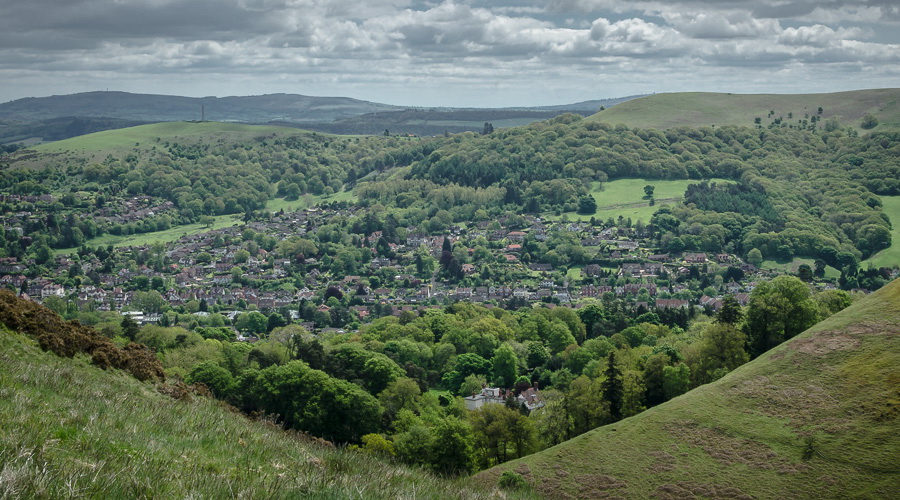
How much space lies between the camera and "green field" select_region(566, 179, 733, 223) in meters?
146

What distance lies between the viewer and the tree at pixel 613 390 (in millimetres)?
39344

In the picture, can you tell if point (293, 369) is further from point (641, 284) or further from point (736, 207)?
point (736, 207)

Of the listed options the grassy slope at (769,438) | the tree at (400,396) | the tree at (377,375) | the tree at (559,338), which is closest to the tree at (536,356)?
the tree at (559,338)

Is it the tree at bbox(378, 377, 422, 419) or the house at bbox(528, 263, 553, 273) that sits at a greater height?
the tree at bbox(378, 377, 422, 419)

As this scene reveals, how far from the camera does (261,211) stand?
175 meters

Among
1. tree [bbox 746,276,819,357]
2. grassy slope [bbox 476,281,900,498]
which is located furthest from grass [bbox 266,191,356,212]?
grassy slope [bbox 476,281,900,498]

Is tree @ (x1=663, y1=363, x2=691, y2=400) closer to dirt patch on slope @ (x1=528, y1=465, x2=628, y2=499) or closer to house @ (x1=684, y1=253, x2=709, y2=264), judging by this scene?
dirt patch on slope @ (x1=528, y1=465, x2=628, y2=499)

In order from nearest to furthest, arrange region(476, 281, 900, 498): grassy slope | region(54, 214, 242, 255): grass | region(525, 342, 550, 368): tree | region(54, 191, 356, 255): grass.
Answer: region(476, 281, 900, 498): grassy slope, region(525, 342, 550, 368): tree, region(54, 214, 242, 255): grass, region(54, 191, 356, 255): grass

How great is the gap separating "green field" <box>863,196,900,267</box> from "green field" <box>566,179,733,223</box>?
110ft

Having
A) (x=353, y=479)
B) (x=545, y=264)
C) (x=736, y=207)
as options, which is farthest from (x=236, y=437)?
(x=736, y=207)

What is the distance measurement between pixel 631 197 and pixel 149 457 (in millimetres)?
153549

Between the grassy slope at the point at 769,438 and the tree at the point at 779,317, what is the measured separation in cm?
800

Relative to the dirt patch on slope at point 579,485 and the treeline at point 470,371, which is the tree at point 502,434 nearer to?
the treeline at point 470,371

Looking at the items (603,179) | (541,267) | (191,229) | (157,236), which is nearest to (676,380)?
(541,267)
